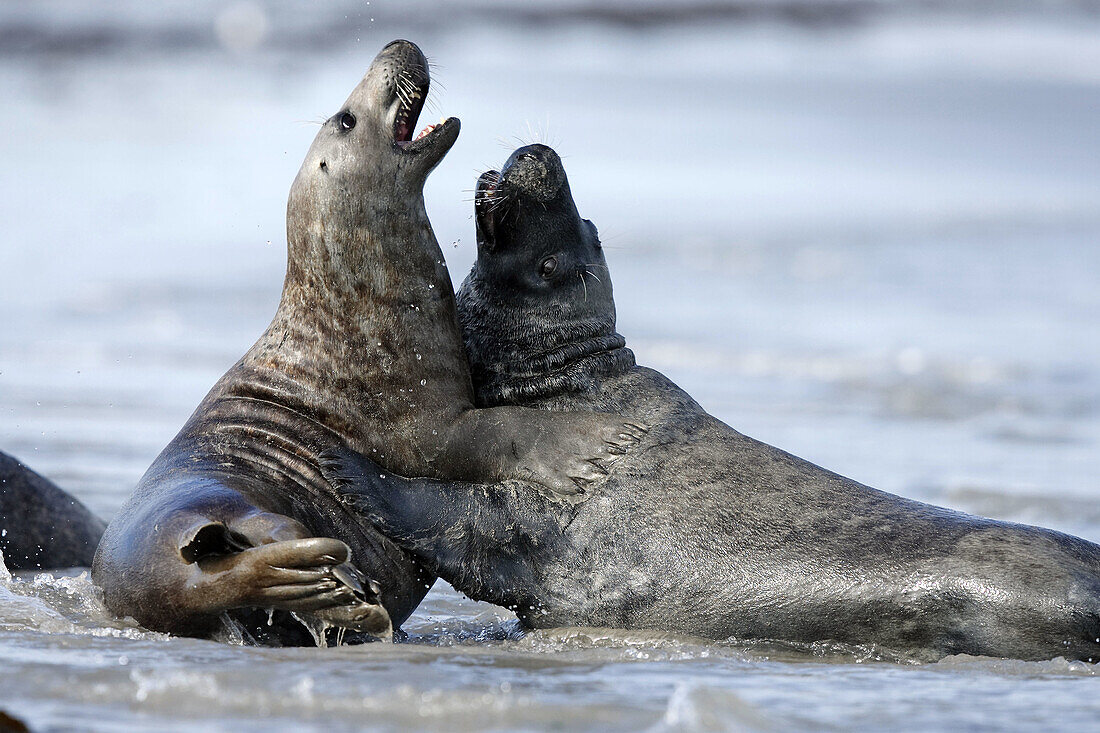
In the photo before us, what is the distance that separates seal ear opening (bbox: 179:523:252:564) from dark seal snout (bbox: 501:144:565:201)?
7.74ft

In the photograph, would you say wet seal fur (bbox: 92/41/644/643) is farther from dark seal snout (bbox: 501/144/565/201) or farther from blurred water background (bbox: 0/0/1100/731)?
blurred water background (bbox: 0/0/1100/731)

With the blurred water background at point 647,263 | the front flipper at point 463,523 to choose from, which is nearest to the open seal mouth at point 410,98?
the blurred water background at point 647,263

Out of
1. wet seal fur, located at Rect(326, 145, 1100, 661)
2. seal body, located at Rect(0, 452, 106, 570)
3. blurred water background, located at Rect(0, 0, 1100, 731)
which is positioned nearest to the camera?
blurred water background, located at Rect(0, 0, 1100, 731)

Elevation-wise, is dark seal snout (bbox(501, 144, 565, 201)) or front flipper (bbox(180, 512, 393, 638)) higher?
dark seal snout (bbox(501, 144, 565, 201))

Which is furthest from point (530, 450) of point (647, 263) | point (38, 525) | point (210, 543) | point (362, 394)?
point (647, 263)

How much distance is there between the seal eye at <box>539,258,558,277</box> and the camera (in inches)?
271

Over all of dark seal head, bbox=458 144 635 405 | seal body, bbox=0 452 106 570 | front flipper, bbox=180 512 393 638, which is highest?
dark seal head, bbox=458 144 635 405

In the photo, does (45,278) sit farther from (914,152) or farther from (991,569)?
(914,152)

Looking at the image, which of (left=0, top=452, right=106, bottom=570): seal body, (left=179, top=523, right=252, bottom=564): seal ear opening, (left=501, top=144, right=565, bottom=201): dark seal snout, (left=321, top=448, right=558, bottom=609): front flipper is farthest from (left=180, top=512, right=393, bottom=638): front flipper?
(left=0, top=452, right=106, bottom=570): seal body

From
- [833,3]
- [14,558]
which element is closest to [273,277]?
[14,558]

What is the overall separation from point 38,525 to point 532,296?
2.82 metres

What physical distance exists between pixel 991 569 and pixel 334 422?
2661mm

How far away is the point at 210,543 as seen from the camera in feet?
16.4

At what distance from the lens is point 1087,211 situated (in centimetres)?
2597
